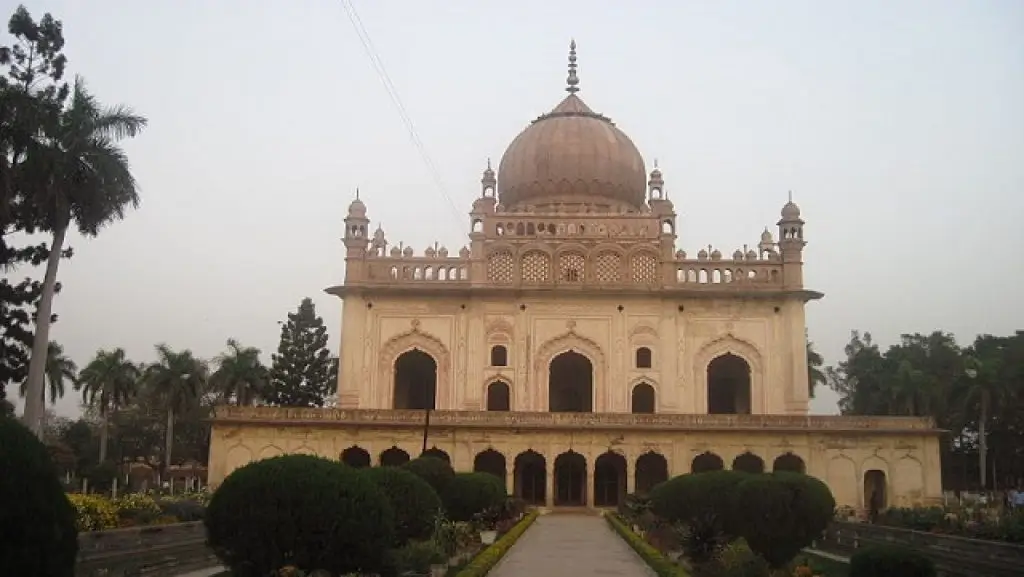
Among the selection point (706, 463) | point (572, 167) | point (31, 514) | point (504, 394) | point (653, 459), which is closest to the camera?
point (31, 514)

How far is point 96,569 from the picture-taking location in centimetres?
1318

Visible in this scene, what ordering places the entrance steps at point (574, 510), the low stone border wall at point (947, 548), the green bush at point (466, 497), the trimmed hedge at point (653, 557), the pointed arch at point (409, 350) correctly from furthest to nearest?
the pointed arch at point (409, 350), the entrance steps at point (574, 510), the green bush at point (466, 497), the low stone border wall at point (947, 548), the trimmed hedge at point (653, 557)

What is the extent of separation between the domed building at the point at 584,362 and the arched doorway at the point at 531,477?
0.16ft

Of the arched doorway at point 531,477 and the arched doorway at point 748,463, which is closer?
the arched doorway at point 748,463

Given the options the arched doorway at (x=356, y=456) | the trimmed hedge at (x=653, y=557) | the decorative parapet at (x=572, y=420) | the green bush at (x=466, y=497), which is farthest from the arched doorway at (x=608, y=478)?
the green bush at (x=466, y=497)

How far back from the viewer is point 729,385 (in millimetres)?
37031

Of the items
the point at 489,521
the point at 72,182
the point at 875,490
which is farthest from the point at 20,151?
the point at 875,490

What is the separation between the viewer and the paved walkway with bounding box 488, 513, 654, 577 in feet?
45.3

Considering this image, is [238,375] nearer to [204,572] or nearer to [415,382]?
[415,382]

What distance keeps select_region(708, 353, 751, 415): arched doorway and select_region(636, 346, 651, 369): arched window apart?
2423mm

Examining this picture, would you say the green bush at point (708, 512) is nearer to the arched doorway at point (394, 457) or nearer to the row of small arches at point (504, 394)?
the arched doorway at point (394, 457)

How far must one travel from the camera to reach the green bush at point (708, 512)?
13.8 meters

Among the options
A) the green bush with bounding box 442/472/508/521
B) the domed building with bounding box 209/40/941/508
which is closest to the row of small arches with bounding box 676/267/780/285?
the domed building with bounding box 209/40/941/508

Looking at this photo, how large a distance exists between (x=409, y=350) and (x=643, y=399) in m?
8.25
